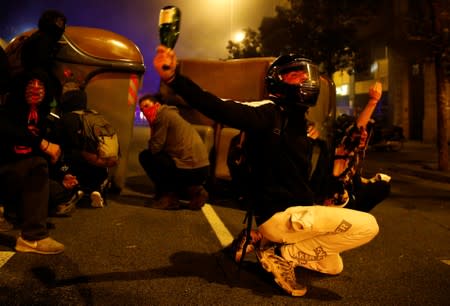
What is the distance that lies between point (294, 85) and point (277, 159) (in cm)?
49

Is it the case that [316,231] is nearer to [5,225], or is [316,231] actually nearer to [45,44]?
[5,225]

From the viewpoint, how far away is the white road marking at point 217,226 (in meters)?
4.46

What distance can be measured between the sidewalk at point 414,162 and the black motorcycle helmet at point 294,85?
786 centimetres

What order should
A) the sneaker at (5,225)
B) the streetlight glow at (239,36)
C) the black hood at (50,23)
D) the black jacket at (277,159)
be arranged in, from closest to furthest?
the black jacket at (277,159) → the sneaker at (5,225) → the black hood at (50,23) → the streetlight glow at (239,36)

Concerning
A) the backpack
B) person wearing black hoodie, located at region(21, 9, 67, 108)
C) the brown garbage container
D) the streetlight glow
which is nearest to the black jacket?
the backpack

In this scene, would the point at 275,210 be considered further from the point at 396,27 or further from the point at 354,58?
the point at 396,27

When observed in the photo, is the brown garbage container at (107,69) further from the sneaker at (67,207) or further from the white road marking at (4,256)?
the white road marking at (4,256)

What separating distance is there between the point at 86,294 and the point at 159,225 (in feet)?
6.45

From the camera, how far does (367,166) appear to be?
40.0 feet

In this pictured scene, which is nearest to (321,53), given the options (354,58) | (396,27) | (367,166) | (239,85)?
(354,58)

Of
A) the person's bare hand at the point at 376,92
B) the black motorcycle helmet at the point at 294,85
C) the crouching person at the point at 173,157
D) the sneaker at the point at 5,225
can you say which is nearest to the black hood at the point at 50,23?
the crouching person at the point at 173,157

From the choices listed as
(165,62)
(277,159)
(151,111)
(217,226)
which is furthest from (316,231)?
(151,111)

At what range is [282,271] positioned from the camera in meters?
3.15

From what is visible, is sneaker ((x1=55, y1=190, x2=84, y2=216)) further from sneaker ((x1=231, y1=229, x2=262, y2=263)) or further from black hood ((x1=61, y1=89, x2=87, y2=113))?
sneaker ((x1=231, y1=229, x2=262, y2=263))
